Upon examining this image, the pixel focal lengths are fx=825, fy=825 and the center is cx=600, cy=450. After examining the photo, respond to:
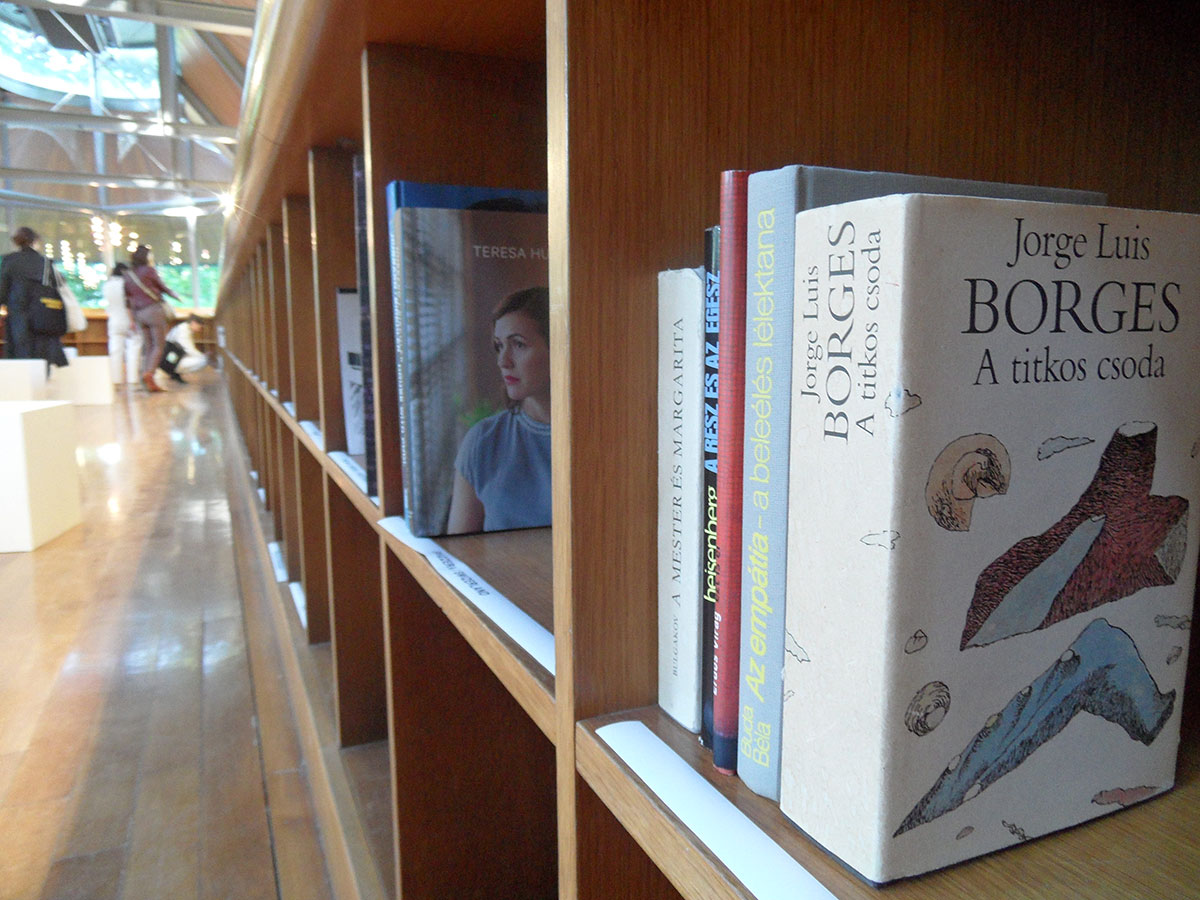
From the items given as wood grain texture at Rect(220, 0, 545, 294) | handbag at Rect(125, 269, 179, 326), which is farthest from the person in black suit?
wood grain texture at Rect(220, 0, 545, 294)

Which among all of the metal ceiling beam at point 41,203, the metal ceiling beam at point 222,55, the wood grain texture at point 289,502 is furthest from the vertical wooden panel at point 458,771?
the metal ceiling beam at point 41,203

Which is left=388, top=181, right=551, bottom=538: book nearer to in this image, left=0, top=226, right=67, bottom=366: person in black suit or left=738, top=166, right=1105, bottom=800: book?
left=738, top=166, right=1105, bottom=800: book

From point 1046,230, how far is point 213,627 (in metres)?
2.54

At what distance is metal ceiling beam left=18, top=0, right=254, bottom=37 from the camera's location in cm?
673

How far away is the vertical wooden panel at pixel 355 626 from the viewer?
1334 mm

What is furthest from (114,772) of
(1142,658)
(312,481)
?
(1142,658)

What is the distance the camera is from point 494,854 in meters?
0.92

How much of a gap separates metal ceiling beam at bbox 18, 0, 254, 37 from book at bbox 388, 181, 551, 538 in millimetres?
7147

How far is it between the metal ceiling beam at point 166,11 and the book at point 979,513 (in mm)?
7700

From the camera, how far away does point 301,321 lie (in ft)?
5.63

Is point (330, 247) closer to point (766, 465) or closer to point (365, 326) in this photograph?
point (365, 326)

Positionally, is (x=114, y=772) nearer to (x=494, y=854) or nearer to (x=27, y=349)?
(x=494, y=854)

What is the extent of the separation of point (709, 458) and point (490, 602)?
28 centimetres

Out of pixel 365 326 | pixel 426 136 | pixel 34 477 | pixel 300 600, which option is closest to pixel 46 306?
pixel 34 477
